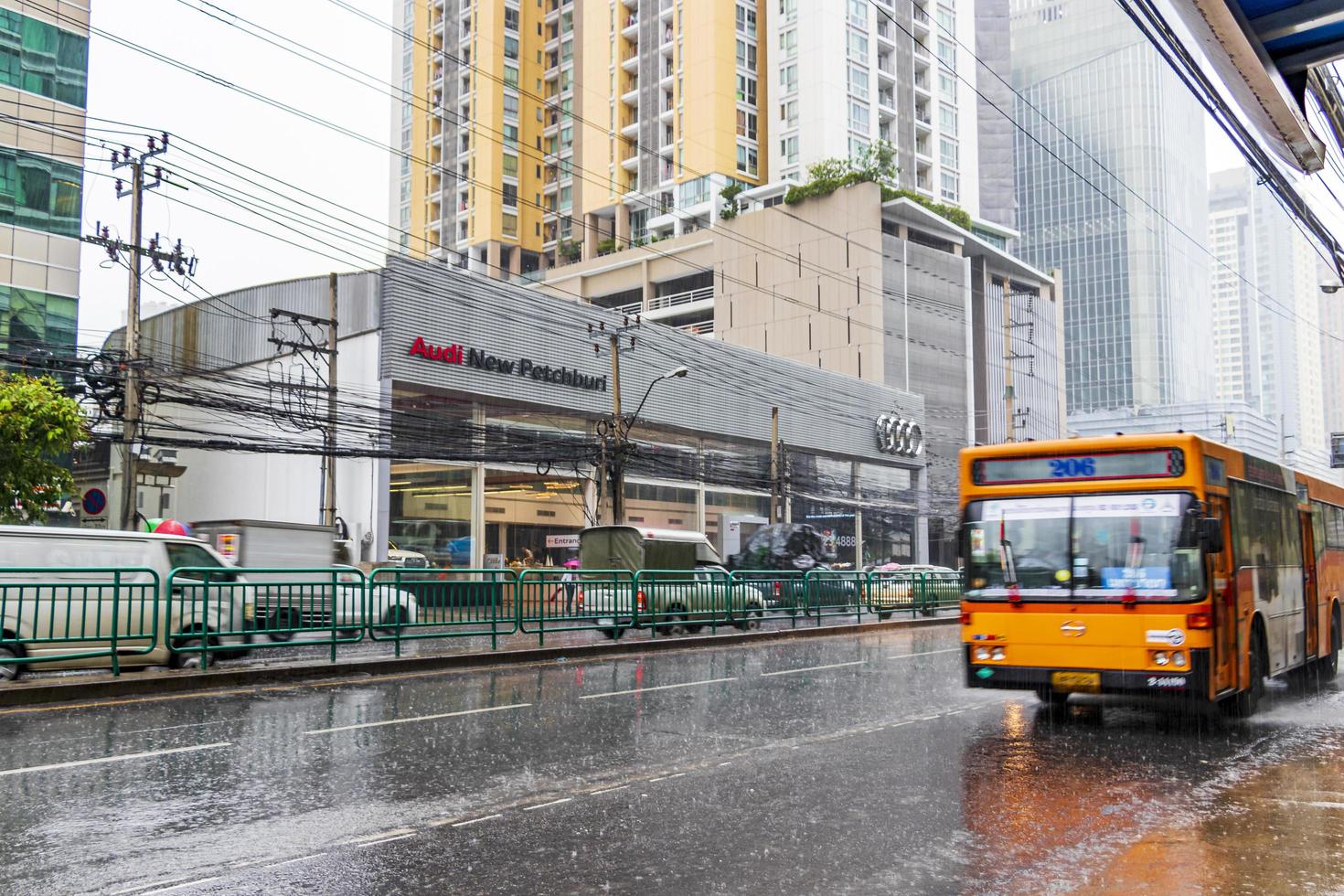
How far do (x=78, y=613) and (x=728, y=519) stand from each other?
4289cm

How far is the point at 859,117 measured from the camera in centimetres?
8475

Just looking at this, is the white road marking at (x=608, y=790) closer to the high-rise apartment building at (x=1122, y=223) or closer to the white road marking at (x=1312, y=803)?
the white road marking at (x=1312, y=803)

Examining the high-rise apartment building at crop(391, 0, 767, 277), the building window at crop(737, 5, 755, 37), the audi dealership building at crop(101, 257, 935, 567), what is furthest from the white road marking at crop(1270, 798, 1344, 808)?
the building window at crop(737, 5, 755, 37)

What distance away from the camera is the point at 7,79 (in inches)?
1521

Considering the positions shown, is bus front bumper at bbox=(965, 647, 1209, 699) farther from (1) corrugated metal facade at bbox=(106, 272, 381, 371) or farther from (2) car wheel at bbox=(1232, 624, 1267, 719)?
(1) corrugated metal facade at bbox=(106, 272, 381, 371)

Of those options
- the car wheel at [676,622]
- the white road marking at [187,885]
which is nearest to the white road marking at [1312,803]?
the white road marking at [187,885]

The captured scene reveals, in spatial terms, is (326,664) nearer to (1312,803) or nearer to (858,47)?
(1312,803)

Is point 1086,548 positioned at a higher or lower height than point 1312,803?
higher

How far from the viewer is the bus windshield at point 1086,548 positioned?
9.98m

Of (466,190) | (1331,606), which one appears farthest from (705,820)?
(466,190)

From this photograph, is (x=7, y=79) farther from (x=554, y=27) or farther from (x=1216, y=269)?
(x=1216, y=269)

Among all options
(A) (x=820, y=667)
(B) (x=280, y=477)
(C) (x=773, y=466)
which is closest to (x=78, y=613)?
(A) (x=820, y=667)

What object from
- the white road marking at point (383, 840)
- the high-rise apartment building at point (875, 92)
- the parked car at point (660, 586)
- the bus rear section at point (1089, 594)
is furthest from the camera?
the high-rise apartment building at point (875, 92)

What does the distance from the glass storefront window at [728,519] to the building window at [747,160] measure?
36.5 metres
